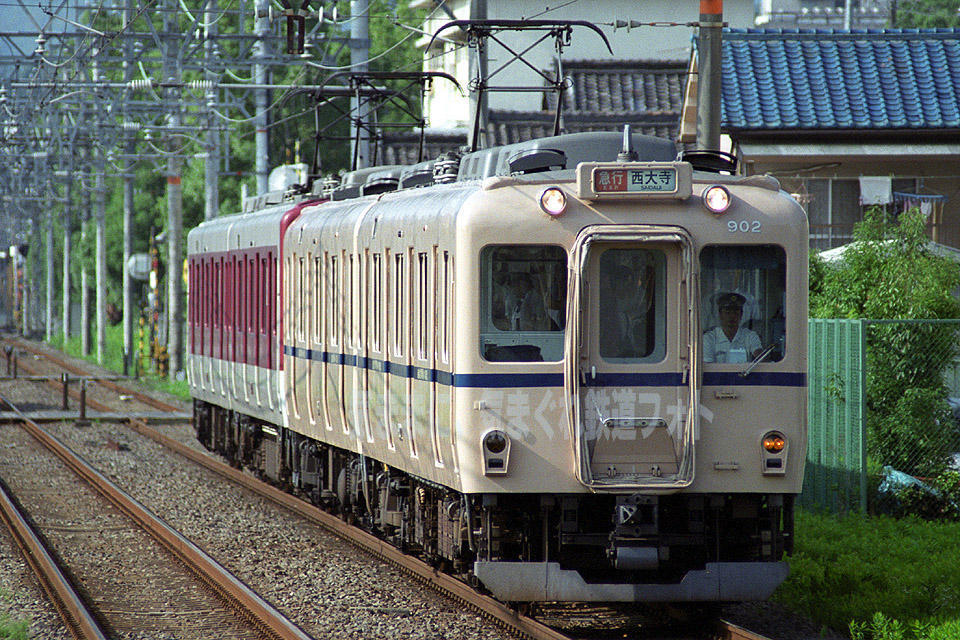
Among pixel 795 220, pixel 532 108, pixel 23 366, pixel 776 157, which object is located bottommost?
pixel 23 366

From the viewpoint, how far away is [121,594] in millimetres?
10750

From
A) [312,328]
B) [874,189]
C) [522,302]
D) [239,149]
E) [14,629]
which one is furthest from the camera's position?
[239,149]

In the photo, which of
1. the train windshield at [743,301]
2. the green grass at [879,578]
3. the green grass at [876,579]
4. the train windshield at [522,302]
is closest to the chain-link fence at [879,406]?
the green grass at [876,579]

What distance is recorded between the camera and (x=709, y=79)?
1190 centimetres

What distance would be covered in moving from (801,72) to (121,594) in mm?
11457

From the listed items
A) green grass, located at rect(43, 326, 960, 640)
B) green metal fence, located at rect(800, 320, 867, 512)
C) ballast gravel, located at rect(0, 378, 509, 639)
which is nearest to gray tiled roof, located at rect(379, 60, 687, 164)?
ballast gravel, located at rect(0, 378, 509, 639)

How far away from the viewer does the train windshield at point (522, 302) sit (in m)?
8.54

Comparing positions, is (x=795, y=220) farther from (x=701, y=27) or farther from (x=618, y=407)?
(x=701, y=27)

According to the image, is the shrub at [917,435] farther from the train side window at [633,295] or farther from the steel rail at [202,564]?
the steel rail at [202,564]

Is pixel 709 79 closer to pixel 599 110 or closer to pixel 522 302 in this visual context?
pixel 522 302

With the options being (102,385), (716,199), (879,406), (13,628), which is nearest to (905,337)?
(879,406)

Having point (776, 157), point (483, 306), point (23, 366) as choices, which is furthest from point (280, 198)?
point (23, 366)

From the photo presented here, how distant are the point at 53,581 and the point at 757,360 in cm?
545

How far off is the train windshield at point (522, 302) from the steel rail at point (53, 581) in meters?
2.91
